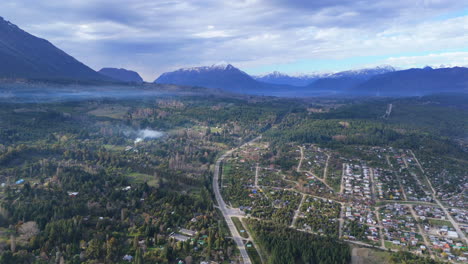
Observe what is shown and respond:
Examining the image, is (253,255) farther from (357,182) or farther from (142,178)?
(357,182)

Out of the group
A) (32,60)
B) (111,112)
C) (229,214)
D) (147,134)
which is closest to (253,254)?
(229,214)

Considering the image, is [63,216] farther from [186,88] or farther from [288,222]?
[186,88]

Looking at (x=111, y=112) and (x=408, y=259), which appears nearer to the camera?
(x=408, y=259)

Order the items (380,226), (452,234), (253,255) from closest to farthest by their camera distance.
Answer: (253,255)
(452,234)
(380,226)

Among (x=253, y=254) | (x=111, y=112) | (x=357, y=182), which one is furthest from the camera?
(x=111, y=112)

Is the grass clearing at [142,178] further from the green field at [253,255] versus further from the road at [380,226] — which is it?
the road at [380,226]

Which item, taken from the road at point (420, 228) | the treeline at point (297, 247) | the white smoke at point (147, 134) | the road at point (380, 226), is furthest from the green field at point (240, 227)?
the white smoke at point (147, 134)

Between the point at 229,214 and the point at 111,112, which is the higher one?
the point at 111,112
